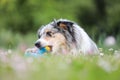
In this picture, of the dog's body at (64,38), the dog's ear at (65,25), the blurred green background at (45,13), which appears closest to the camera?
the dog's body at (64,38)

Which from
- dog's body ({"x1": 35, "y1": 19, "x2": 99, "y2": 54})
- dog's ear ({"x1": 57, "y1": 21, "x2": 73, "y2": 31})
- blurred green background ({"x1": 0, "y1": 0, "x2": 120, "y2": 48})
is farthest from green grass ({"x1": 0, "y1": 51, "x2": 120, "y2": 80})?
blurred green background ({"x1": 0, "y1": 0, "x2": 120, "y2": 48})

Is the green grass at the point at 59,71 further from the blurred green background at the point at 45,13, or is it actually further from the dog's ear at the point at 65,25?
the blurred green background at the point at 45,13

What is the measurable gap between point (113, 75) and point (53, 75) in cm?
60

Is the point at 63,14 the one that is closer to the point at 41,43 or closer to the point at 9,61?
the point at 41,43

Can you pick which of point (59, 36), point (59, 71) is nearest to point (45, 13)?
point (59, 36)

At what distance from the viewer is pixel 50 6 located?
27.2 metres

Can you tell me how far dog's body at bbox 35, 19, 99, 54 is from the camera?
403 inches

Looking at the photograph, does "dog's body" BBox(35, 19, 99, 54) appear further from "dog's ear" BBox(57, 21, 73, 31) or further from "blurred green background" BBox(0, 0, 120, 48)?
"blurred green background" BBox(0, 0, 120, 48)

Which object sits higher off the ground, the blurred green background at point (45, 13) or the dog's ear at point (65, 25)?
the blurred green background at point (45, 13)

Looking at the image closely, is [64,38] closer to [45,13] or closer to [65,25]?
[65,25]

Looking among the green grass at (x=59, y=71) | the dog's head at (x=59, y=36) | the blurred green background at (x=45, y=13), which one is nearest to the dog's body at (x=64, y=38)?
the dog's head at (x=59, y=36)

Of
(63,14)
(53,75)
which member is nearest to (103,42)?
(53,75)

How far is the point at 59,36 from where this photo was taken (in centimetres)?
1042

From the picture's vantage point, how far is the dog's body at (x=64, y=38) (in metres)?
10.2
